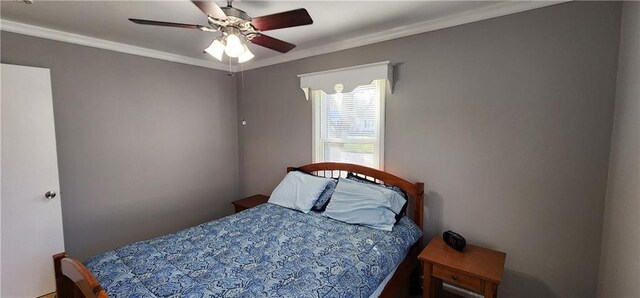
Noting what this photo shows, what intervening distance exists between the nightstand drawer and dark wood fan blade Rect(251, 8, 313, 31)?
5.82ft

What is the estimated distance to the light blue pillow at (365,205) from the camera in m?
2.18

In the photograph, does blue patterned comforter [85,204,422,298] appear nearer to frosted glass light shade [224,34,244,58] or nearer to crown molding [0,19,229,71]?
frosted glass light shade [224,34,244,58]

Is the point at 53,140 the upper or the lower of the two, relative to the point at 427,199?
upper

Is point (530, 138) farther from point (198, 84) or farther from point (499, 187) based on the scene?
point (198, 84)

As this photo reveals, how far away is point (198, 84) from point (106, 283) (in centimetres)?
259

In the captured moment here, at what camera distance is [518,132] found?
195 centimetres

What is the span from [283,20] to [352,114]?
1.50 m

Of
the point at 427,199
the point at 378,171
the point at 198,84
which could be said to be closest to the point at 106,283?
the point at 378,171

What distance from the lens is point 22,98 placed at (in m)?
2.17

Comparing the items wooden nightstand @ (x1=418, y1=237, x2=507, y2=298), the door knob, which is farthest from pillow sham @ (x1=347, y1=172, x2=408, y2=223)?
the door knob

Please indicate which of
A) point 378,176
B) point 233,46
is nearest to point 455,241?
point 378,176

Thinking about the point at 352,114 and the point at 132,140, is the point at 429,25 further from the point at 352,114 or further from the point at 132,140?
the point at 132,140

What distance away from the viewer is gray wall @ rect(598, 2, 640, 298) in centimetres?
133

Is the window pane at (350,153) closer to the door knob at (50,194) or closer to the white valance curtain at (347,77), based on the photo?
the white valance curtain at (347,77)
